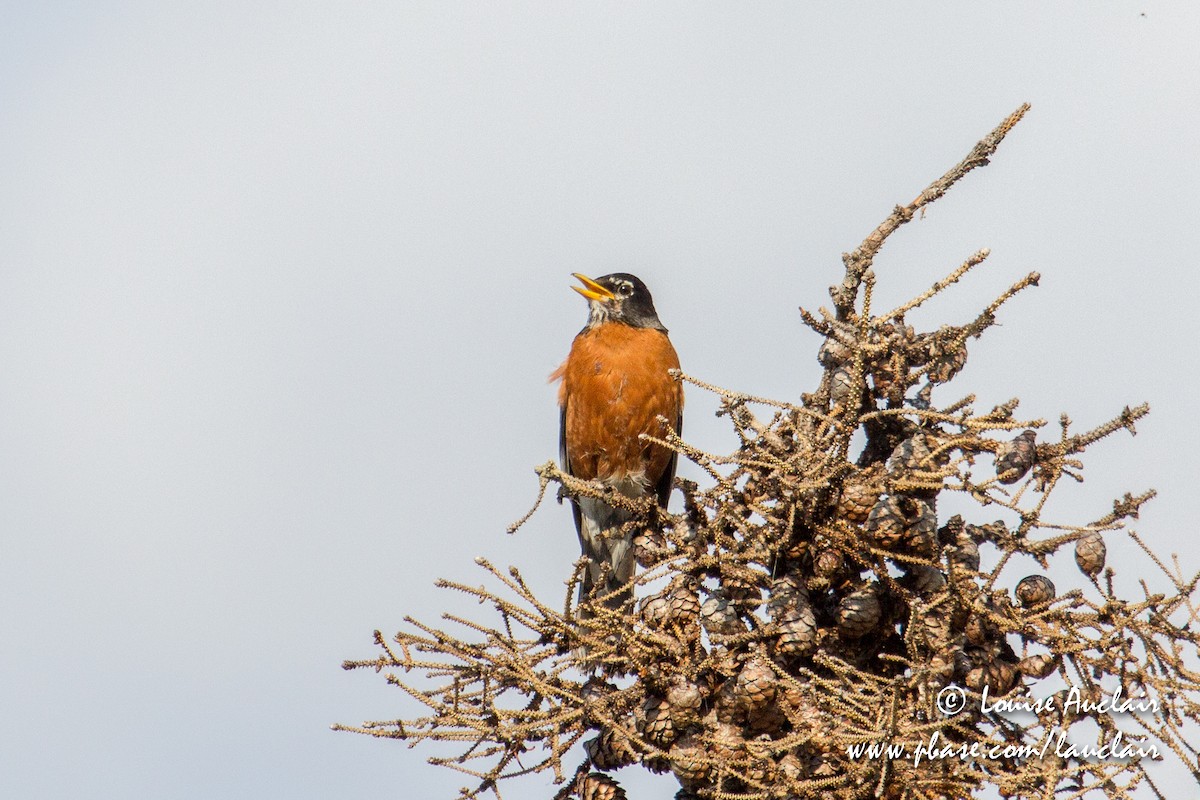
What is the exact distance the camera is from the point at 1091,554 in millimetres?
3752

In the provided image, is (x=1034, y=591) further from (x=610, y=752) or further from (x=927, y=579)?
(x=610, y=752)

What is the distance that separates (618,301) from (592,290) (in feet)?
0.58

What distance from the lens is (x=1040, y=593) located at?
385 cm

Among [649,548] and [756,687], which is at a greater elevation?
[649,548]

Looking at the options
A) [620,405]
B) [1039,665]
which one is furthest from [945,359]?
[620,405]

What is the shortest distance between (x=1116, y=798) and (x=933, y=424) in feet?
3.91

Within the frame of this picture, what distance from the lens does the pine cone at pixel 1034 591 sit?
3.85 metres

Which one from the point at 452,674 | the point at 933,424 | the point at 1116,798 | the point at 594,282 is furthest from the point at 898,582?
the point at 594,282

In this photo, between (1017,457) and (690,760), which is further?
(1017,457)

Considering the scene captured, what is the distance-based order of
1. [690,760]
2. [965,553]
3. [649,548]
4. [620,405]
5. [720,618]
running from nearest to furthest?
[690,760] → [965,553] → [720,618] → [649,548] → [620,405]

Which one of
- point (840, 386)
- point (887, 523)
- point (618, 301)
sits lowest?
point (887, 523)

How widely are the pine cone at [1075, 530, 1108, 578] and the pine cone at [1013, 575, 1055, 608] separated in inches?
5.0

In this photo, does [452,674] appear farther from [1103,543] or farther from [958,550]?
[1103,543]

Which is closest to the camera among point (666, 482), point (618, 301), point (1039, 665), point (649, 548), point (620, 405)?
point (1039, 665)
